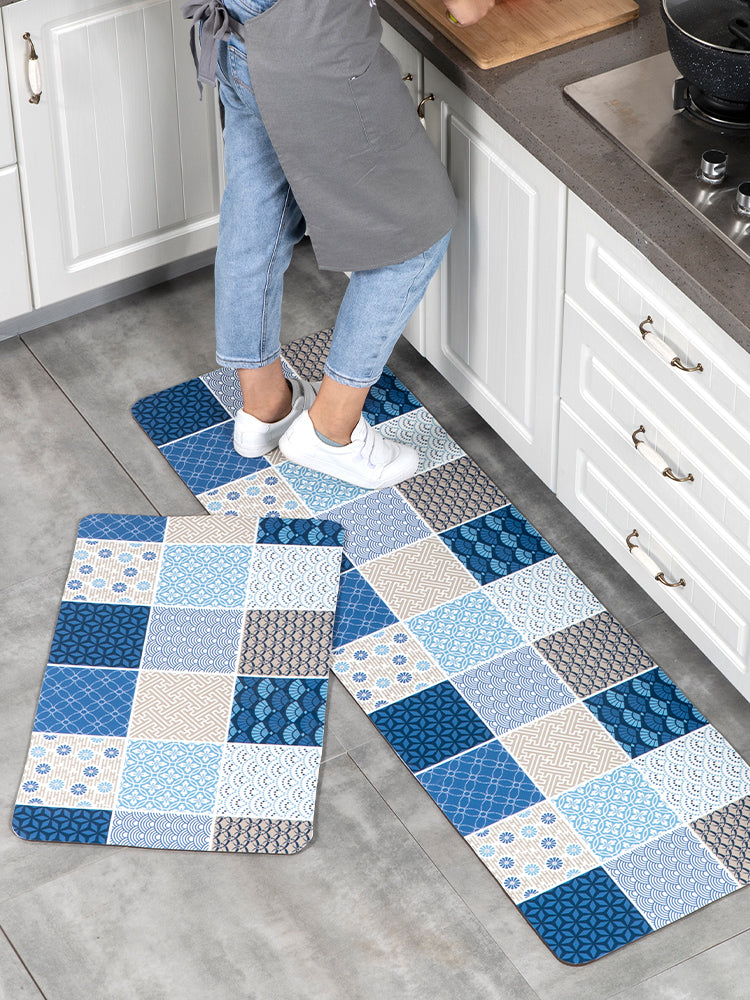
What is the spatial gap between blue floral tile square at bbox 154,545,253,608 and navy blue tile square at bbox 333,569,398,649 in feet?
0.58

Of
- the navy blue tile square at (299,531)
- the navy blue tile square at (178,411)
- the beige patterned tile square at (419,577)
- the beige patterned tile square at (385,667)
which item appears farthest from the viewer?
the navy blue tile square at (178,411)

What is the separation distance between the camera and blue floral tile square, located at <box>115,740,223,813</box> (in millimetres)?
2396

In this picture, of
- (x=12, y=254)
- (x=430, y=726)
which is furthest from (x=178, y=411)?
(x=430, y=726)

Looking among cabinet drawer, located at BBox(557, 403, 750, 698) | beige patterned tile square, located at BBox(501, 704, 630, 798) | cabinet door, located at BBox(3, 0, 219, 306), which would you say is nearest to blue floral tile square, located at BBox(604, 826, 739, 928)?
beige patterned tile square, located at BBox(501, 704, 630, 798)

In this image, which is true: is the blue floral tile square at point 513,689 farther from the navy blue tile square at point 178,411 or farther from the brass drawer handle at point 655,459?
the navy blue tile square at point 178,411

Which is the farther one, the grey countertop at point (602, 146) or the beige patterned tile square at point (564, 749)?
the beige patterned tile square at point (564, 749)

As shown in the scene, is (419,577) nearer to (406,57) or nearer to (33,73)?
(406,57)

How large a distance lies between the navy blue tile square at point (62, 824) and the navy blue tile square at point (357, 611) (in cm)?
51

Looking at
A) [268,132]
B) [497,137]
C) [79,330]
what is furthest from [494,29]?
[79,330]

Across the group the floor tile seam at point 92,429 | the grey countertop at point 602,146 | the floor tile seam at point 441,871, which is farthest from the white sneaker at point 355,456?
the grey countertop at point 602,146

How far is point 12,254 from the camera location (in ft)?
9.93

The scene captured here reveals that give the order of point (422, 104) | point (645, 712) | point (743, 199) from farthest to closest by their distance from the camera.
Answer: point (422, 104) < point (645, 712) < point (743, 199)

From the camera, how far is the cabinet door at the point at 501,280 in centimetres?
246

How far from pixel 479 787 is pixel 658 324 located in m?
0.79
